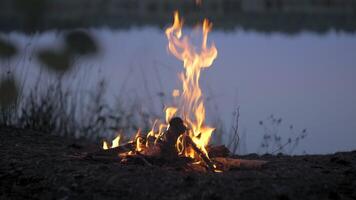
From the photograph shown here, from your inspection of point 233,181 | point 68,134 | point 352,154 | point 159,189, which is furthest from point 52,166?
point 68,134

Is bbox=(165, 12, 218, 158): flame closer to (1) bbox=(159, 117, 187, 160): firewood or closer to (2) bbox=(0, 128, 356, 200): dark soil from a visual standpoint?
(1) bbox=(159, 117, 187, 160): firewood

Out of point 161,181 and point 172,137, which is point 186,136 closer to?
point 172,137

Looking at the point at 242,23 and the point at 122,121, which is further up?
the point at 242,23

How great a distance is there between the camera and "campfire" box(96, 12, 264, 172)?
6633 millimetres

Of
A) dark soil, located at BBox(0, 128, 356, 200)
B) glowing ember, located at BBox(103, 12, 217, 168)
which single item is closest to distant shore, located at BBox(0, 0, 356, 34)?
glowing ember, located at BBox(103, 12, 217, 168)

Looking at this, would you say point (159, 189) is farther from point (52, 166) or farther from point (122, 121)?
point (122, 121)

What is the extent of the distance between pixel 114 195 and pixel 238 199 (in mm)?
920

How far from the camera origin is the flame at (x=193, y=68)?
7.07 m

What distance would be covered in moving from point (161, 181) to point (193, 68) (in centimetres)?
151

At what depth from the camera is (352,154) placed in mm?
7520

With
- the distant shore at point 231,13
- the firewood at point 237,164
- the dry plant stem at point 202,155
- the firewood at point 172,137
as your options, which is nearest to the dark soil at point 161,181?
the firewood at point 237,164

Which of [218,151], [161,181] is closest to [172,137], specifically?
[218,151]

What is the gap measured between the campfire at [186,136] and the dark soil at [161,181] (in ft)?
0.88

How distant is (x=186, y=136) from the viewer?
6.71 meters
